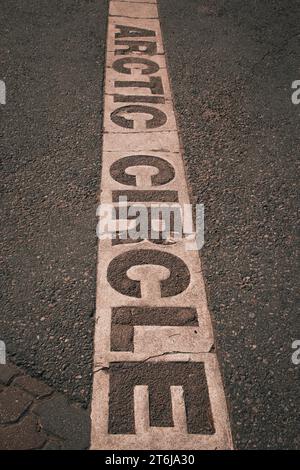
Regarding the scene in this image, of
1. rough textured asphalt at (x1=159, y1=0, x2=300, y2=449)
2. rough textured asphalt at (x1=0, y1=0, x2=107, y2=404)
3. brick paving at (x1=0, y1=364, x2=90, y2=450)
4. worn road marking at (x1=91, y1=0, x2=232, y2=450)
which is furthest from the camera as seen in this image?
rough textured asphalt at (x1=0, y1=0, x2=107, y2=404)

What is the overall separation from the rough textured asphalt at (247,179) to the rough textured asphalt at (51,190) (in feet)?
2.87

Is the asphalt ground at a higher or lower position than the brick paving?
higher

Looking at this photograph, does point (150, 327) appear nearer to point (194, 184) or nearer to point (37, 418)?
point (37, 418)

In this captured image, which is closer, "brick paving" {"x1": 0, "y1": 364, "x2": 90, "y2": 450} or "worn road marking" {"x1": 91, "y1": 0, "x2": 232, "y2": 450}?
"brick paving" {"x1": 0, "y1": 364, "x2": 90, "y2": 450}

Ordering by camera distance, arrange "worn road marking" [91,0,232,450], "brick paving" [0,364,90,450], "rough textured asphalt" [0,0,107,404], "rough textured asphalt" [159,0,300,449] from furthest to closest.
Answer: "rough textured asphalt" [0,0,107,404]
"rough textured asphalt" [159,0,300,449]
"worn road marking" [91,0,232,450]
"brick paving" [0,364,90,450]

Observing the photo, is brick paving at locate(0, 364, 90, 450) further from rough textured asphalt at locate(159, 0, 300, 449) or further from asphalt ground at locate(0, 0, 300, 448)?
rough textured asphalt at locate(159, 0, 300, 449)

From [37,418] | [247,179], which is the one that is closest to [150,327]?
[37,418]

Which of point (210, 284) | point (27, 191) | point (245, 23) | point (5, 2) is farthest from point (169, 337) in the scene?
point (5, 2)

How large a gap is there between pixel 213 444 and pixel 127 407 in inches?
19.6

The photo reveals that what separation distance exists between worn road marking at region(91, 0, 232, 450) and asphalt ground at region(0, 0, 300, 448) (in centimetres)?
9

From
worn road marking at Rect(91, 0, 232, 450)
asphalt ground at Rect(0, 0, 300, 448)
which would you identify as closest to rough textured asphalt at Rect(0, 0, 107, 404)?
asphalt ground at Rect(0, 0, 300, 448)

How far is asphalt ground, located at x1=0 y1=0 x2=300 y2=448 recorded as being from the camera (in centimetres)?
283

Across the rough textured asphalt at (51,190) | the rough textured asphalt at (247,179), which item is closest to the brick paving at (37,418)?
the rough textured asphalt at (51,190)

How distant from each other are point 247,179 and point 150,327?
70.4 inches
